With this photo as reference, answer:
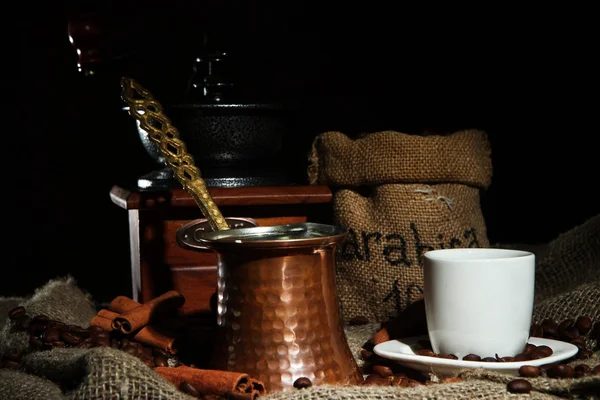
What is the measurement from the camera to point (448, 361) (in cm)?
113

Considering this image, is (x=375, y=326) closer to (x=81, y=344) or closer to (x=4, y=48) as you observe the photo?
(x=81, y=344)

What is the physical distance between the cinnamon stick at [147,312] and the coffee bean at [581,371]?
63 centimetres

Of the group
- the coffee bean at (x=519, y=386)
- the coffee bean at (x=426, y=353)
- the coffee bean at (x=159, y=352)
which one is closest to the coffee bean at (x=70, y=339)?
the coffee bean at (x=159, y=352)

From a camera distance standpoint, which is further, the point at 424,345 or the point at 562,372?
the point at 424,345

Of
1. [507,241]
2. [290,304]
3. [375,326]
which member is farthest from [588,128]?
[290,304]

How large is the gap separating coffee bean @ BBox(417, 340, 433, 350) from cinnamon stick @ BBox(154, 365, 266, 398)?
28cm

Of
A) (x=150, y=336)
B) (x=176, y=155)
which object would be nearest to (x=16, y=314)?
(x=150, y=336)

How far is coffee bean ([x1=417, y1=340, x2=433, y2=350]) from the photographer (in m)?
1.26

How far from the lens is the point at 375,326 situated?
150cm

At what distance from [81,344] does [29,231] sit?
944 millimetres

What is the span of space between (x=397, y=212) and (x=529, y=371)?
0.52 metres

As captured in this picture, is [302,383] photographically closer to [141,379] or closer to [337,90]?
[141,379]

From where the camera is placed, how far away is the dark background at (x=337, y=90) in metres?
1.98

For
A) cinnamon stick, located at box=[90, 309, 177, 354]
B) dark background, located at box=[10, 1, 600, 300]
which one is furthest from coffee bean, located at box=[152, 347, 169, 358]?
dark background, located at box=[10, 1, 600, 300]
